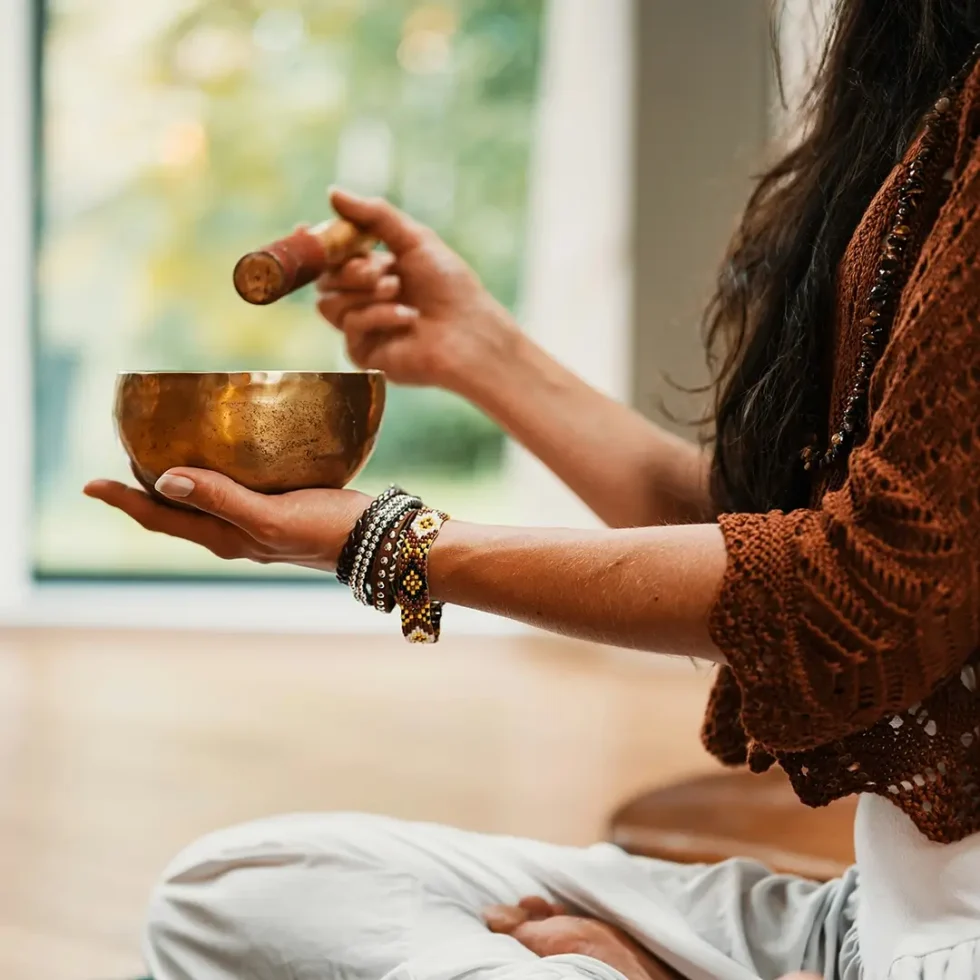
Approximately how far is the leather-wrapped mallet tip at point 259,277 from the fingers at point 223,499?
0.20 m

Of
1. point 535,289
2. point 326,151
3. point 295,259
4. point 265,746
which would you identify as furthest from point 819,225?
point 326,151

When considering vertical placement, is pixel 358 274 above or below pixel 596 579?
above

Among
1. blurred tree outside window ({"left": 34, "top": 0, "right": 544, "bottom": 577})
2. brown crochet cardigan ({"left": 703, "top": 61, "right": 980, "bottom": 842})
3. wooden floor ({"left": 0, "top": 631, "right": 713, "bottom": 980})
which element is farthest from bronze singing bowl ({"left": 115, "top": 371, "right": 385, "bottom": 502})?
blurred tree outside window ({"left": 34, "top": 0, "right": 544, "bottom": 577})

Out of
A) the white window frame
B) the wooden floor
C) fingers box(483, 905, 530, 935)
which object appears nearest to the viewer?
fingers box(483, 905, 530, 935)

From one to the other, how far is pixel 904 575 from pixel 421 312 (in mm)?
748

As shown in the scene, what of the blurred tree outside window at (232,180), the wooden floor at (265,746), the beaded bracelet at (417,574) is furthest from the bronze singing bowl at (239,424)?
the blurred tree outside window at (232,180)

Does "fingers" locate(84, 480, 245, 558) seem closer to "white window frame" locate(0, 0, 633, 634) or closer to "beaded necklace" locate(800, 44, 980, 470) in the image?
"beaded necklace" locate(800, 44, 980, 470)

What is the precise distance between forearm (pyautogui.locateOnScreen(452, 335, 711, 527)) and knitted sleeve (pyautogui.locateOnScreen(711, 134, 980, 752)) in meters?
0.48

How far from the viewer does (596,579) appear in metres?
0.90

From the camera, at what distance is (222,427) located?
101 centimetres

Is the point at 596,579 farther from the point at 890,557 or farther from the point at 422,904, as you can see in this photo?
Result: the point at 422,904

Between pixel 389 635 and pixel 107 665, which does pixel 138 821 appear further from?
pixel 389 635

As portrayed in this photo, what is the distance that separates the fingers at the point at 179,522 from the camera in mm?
1043

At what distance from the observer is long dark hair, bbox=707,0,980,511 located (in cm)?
104
